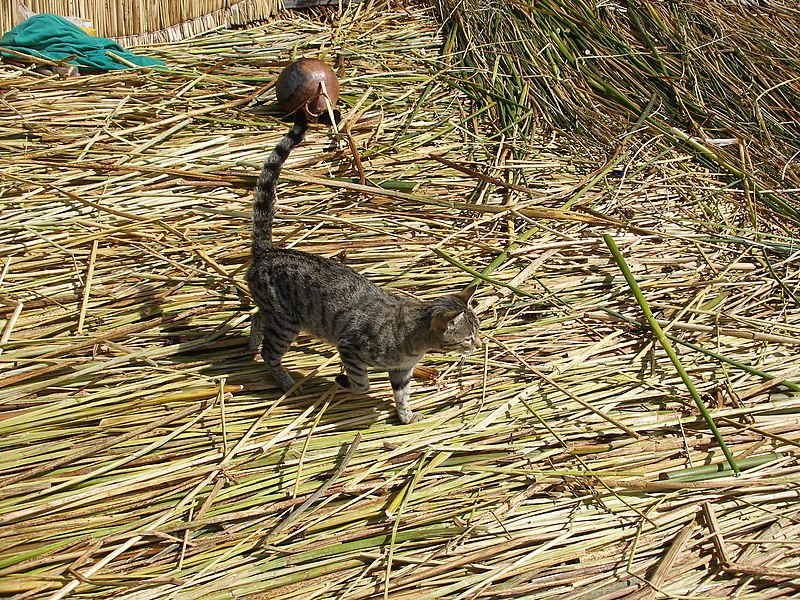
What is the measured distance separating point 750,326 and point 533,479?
6.34 ft

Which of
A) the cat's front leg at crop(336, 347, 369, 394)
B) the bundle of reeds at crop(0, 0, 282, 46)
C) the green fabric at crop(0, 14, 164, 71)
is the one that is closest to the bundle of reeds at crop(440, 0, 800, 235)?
the bundle of reeds at crop(0, 0, 282, 46)

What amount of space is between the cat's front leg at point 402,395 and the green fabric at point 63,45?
12.6 ft

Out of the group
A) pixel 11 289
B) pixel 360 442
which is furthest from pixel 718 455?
pixel 11 289

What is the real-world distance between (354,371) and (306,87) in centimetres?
273

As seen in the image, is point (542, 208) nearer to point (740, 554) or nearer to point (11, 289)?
point (740, 554)

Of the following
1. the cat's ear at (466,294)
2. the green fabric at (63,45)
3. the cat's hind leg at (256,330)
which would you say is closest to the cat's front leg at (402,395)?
the cat's ear at (466,294)

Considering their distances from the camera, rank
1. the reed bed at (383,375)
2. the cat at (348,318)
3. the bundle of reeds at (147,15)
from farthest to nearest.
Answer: the bundle of reeds at (147,15) < the cat at (348,318) < the reed bed at (383,375)

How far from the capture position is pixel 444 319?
373 cm

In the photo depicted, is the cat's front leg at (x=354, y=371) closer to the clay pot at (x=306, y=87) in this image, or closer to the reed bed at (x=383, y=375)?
the reed bed at (x=383, y=375)

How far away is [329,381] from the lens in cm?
420

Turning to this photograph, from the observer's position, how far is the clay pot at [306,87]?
5793 millimetres

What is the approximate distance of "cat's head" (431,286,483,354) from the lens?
148 inches

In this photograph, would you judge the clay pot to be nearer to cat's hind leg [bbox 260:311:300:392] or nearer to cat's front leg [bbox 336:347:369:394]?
cat's hind leg [bbox 260:311:300:392]

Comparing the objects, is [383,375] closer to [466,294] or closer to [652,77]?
[466,294]
